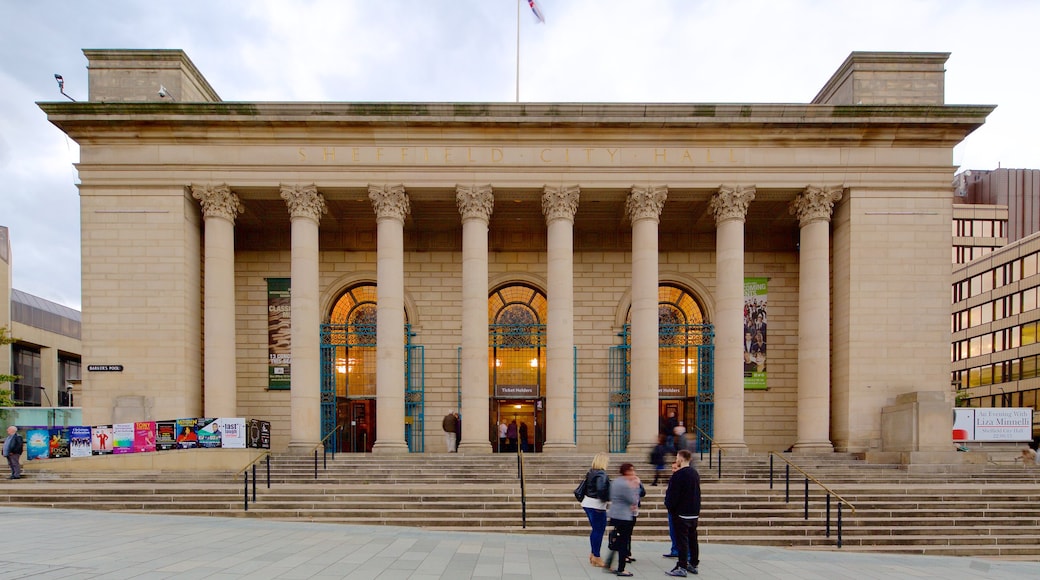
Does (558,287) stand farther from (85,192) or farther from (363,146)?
(85,192)

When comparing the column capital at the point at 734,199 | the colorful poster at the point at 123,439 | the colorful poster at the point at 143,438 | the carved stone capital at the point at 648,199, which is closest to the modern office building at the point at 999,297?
the column capital at the point at 734,199

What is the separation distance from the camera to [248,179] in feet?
74.0

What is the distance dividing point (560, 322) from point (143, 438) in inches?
500

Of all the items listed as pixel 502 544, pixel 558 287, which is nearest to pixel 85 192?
pixel 558 287

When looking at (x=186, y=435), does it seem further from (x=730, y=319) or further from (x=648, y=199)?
(x=730, y=319)

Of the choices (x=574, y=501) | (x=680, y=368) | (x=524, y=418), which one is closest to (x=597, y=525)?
(x=574, y=501)

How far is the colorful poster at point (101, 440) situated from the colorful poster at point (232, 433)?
295cm

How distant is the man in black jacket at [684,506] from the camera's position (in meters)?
9.71

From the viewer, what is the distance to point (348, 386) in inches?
1042

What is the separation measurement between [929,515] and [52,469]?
72.6 ft

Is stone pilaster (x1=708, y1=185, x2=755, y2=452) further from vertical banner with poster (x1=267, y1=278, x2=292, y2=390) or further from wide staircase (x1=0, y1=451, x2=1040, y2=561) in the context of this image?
vertical banner with poster (x1=267, y1=278, x2=292, y2=390)

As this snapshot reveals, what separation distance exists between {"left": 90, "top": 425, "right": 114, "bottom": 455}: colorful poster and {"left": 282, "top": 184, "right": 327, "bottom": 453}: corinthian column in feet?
16.3

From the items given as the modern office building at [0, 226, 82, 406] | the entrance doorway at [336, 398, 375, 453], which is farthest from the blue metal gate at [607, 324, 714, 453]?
the modern office building at [0, 226, 82, 406]

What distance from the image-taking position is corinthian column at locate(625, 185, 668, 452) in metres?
22.0
